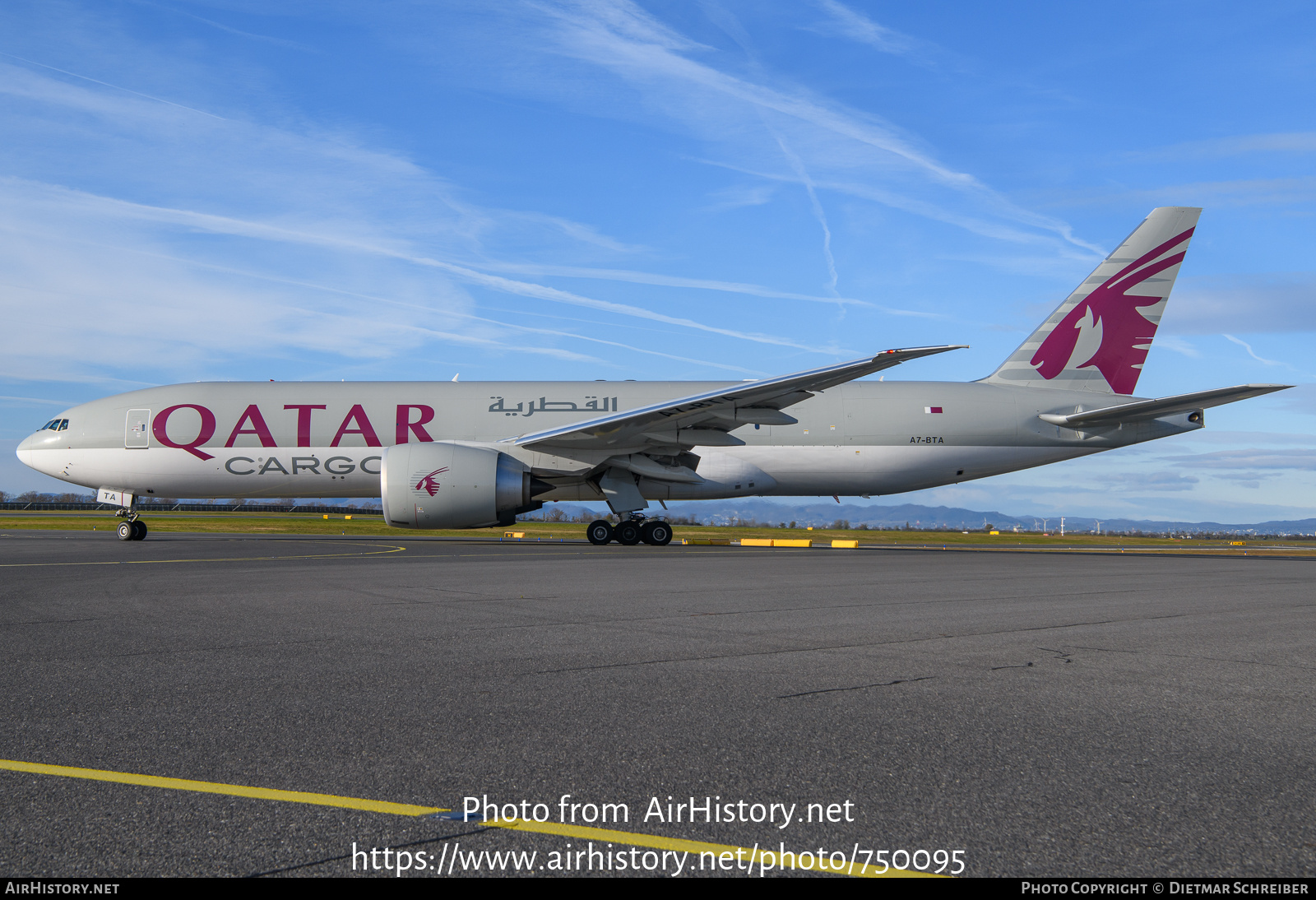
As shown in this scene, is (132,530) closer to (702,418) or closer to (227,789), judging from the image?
(702,418)

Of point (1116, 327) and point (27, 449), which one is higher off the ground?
point (1116, 327)

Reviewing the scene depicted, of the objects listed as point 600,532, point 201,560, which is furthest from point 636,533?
point 201,560

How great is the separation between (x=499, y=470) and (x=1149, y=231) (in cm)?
1846

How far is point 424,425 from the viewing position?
22891 millimetres

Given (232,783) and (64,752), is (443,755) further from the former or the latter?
(64,752)

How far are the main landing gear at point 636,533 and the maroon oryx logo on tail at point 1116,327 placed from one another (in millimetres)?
11472

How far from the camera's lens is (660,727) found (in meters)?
4.05

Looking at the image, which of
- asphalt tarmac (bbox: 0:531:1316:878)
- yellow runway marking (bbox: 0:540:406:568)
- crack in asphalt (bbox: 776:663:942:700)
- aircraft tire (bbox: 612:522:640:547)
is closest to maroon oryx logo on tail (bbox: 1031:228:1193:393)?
aircraft tire (bbox: 612:522:640:547)

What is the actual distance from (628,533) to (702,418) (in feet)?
12.5

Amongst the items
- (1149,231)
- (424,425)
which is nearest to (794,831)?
(424,425)

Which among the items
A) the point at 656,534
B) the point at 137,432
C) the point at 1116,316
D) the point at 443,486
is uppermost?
the point at 1116,316

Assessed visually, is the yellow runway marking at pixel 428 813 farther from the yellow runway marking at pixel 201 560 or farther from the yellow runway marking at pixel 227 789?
the yellow runway marking at pixel 201 560

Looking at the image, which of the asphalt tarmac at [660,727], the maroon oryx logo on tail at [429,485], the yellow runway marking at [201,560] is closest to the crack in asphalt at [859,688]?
the asphalt tarmac at [660,727]

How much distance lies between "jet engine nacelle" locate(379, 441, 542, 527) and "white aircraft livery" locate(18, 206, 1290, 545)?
2520mm
